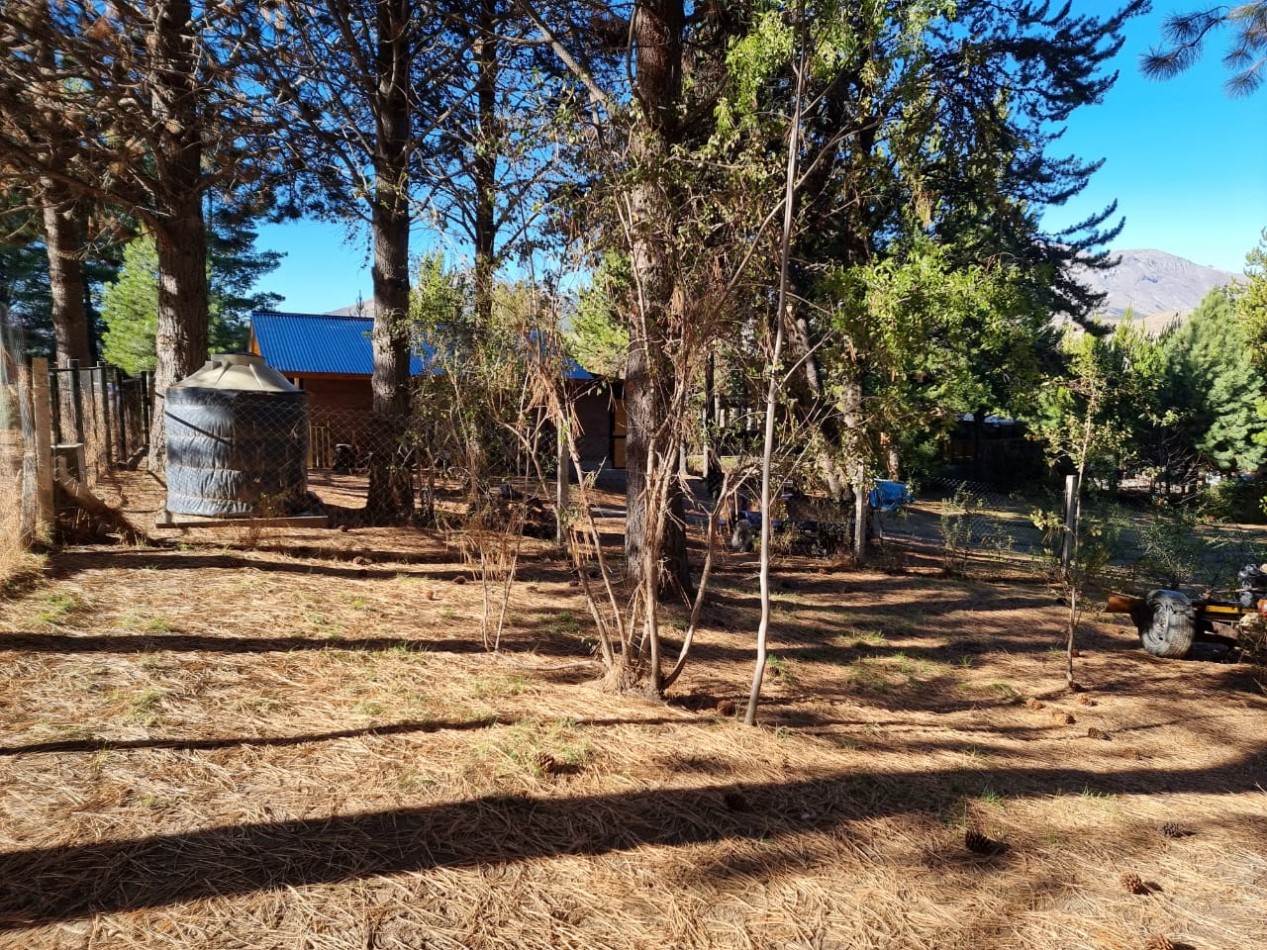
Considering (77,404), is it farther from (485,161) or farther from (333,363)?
(333,363)

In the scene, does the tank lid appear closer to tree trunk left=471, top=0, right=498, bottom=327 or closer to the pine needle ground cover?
the pine needle ground cover

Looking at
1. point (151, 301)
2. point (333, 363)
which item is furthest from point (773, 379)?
point (151, 301)

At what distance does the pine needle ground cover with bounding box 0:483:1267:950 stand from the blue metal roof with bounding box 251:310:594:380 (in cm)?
1678

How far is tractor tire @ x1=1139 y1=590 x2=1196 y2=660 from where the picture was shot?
6.59 meters

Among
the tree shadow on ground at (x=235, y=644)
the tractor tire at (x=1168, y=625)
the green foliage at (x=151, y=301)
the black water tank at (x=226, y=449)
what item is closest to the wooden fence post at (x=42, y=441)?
the black water tank at (x=226, y=449)

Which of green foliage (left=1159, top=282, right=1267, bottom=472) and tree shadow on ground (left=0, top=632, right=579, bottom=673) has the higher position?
green foliage (left=1159, top=282, right=1267, bottom=472)

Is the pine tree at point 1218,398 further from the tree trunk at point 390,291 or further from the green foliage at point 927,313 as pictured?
the tree trunk at point 390,291

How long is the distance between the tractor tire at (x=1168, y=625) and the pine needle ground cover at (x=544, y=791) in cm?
83

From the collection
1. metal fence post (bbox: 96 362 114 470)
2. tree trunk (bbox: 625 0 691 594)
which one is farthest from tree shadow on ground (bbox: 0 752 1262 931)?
metal fence post (bbox: 96 362 114 470)

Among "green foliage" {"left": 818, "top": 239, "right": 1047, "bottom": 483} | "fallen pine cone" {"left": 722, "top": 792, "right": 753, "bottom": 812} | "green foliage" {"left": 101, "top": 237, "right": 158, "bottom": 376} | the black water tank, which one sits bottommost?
"fallen pine cone" {"left": 722, "top": 792, "right": 753, "bottom": 812}

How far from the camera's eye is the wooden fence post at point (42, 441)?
580 cm

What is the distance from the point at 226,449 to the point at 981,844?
6.27 meters

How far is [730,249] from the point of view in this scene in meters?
4.21

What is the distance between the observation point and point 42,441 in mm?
5766
